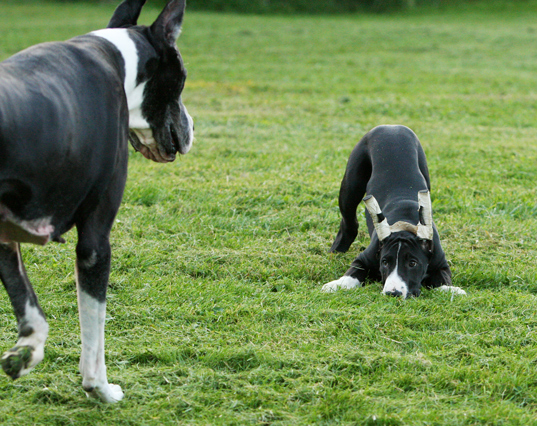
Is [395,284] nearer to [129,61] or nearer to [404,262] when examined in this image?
[404,262]

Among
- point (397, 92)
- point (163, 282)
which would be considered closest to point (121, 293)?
point (163, 282)

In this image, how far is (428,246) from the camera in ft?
17.0

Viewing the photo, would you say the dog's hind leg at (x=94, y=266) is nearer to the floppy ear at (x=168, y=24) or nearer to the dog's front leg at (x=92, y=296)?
the dog's front leg at (x=92, y=296)

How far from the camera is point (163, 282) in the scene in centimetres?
505

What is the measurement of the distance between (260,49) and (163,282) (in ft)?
56.1

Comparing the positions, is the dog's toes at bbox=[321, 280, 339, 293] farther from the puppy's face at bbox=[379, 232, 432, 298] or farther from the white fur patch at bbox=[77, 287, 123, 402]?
the white fur patch at bbox=[77, 287, 123, 402]

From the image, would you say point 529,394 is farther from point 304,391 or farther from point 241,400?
point 241,400

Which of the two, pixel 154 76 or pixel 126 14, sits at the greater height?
pixel 126 14

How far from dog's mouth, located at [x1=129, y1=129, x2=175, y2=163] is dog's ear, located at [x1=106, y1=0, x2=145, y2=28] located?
1.85ft

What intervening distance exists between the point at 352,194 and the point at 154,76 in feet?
9.73

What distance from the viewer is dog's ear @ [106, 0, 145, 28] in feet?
12.1

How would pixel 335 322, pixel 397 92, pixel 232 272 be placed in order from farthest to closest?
pixel 397 92
pixel 232 272
pixel 335 322

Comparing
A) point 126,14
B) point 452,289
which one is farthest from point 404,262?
point 126,14

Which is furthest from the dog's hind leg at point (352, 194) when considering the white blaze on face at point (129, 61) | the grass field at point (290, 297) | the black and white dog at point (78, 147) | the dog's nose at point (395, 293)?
the white blaze on face at point (129, 61)
